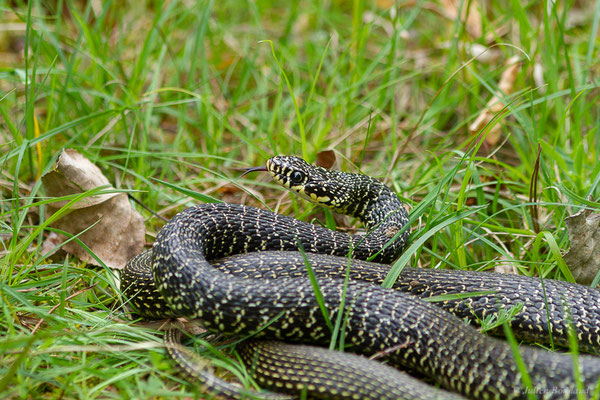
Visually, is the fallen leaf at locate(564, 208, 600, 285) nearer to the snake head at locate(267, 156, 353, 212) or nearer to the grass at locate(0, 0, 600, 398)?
the grass at locate(0, 0, 600, 398)

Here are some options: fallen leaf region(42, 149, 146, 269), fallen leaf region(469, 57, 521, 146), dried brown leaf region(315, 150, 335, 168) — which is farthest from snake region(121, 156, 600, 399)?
fallen leaf region(469, 57, 521, 146)

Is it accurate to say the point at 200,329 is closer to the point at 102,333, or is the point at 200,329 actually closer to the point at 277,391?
the point at 102,333

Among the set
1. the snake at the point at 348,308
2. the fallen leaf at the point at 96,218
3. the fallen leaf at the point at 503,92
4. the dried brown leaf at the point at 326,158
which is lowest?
the fallen leaf at the point at 96,218

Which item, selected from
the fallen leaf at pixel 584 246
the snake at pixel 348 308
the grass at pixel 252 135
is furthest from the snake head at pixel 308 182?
the fallen leaf at pixel 584 246

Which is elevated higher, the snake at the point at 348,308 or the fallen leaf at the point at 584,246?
the fallen leaf at the point at 584,246

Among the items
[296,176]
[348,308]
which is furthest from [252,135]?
[348,308]

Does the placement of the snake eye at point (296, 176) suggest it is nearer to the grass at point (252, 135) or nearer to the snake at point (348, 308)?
the grass at point (252, 135)

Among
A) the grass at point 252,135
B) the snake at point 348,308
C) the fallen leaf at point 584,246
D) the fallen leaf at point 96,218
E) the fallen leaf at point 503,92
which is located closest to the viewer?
the snake at point 348,308
